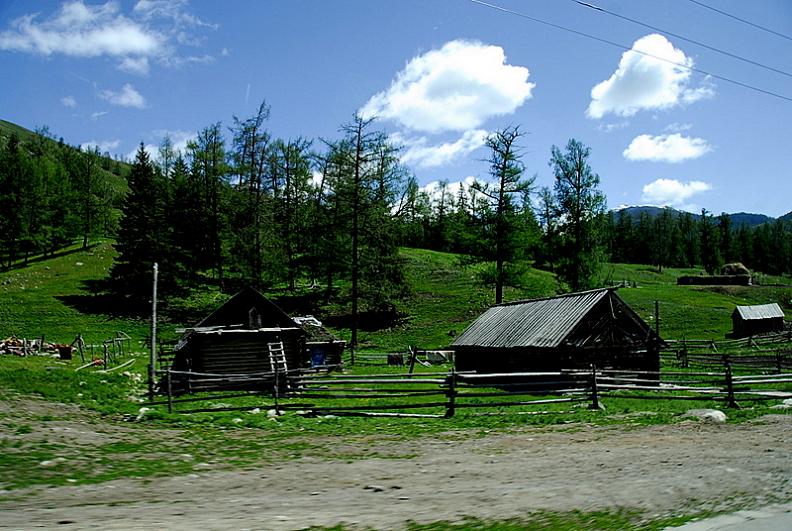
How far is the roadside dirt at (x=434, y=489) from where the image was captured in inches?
279

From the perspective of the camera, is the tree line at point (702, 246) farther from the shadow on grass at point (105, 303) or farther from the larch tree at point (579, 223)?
the shadow on grass at point (105, 303)

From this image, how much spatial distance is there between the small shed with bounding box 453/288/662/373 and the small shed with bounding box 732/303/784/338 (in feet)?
99.3

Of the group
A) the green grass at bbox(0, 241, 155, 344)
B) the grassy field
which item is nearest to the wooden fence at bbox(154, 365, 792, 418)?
the grassy field

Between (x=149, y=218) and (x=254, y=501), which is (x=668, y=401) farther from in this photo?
(x=149, y=218)

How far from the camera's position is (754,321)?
52.8 m

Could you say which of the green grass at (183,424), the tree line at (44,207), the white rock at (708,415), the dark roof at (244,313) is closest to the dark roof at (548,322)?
the green grass at (183,424)

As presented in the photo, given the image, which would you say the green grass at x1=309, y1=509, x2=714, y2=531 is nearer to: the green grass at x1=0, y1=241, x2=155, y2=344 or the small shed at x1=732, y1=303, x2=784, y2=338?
the green grass at x1=0, y1=241, x2=155, y2=344

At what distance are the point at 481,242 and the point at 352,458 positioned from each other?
35.4m

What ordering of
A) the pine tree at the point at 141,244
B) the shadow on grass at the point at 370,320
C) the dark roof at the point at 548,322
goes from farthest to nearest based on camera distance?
the pine tree at the point at 141,244
the shadow on grass at the point at 370,320
the dark roof at the point at 548,322

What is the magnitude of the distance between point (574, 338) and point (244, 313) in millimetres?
16121

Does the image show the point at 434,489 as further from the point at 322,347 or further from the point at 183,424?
the point at 322,347

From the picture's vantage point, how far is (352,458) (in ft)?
37.0

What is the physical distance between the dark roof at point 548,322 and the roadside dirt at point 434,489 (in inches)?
550

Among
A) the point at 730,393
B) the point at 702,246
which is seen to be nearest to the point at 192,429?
the point at 730,393
